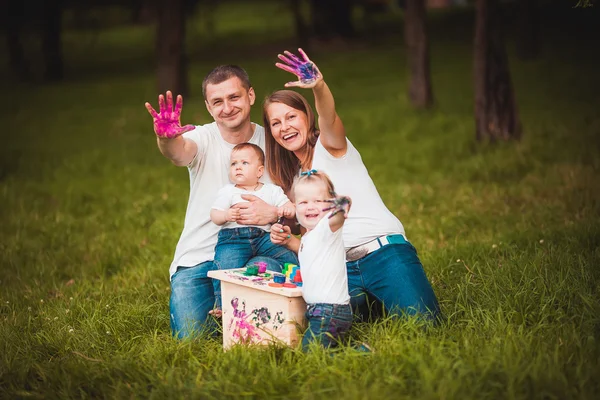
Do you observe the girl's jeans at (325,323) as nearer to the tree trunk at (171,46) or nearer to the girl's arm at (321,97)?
the girl's arm at (321,97)

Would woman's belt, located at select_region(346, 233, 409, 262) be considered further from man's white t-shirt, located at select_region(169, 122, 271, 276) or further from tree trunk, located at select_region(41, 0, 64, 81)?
tree trunk, located at select_region(41, 0, 64, 81)

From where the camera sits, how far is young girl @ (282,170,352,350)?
3760 millimetres

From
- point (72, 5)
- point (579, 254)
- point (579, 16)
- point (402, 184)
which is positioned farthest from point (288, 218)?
point (579, 16)

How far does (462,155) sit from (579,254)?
4.41m

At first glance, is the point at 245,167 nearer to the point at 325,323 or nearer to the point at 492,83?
the point at 325,323

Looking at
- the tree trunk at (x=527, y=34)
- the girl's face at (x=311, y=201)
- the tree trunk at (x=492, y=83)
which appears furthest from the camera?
the tree trunk at (x=527, y=34)

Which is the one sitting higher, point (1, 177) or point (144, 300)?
point (1, 177)

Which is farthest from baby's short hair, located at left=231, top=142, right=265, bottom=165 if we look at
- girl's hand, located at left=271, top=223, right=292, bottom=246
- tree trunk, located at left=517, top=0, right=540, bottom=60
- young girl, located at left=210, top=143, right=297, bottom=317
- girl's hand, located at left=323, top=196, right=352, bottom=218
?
tree trunk, located at left=517, top=0, right=540, bottom=60

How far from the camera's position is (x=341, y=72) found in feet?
65.0

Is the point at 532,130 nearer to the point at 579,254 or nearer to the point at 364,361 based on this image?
the point at 579,254

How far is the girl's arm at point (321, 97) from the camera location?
3.93m

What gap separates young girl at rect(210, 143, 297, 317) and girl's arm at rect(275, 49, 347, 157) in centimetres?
44

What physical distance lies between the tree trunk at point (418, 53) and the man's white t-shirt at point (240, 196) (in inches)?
347

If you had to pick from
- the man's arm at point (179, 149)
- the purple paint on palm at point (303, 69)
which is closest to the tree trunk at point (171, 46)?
the man's arm at point (179, 149)
